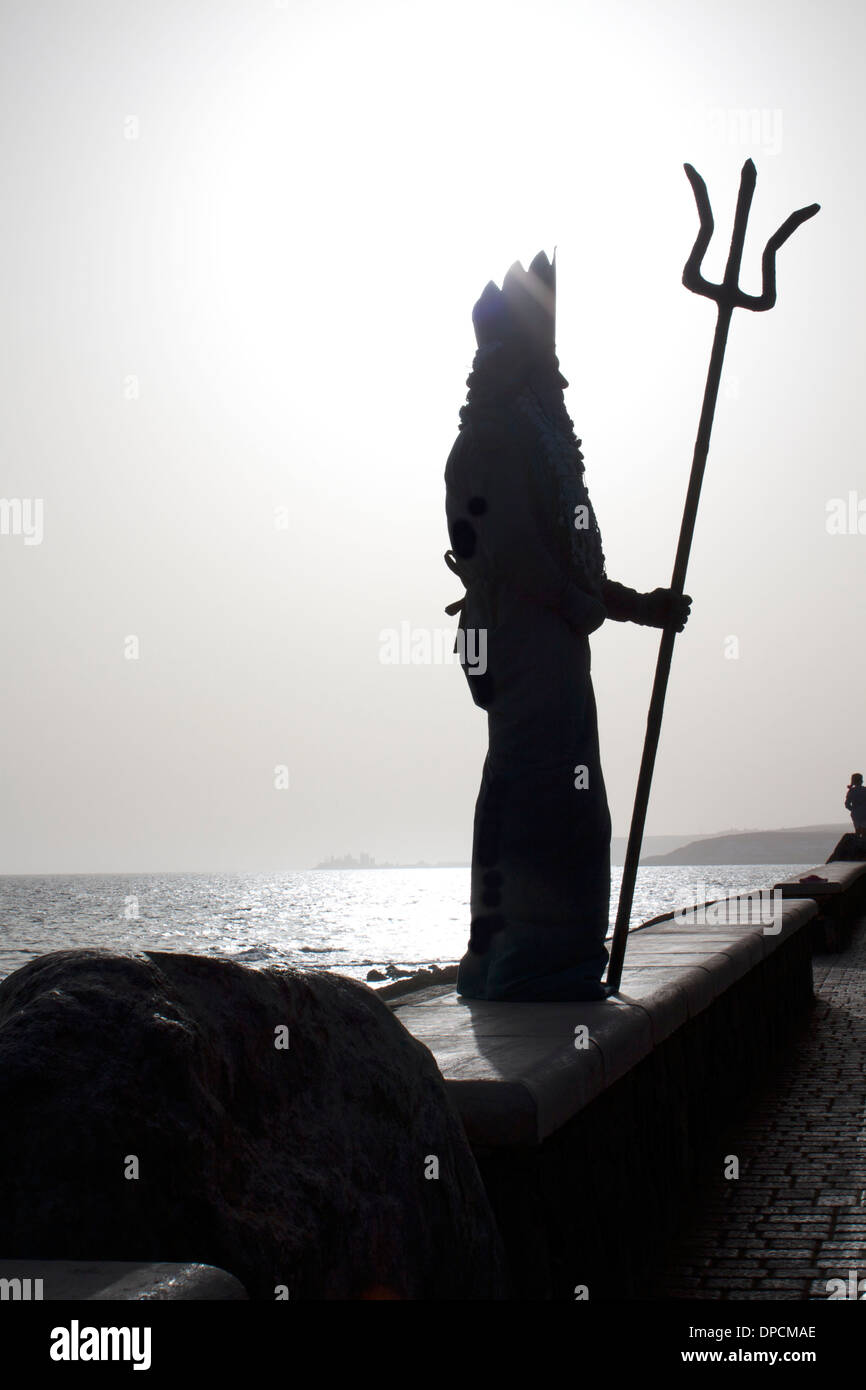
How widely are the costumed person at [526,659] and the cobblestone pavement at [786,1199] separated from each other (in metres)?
0.99

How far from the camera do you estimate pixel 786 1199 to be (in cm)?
451

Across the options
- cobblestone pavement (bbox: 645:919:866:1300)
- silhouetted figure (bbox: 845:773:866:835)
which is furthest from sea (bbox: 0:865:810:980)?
cobblestone pavement (bbox: 645:919:866:1300)

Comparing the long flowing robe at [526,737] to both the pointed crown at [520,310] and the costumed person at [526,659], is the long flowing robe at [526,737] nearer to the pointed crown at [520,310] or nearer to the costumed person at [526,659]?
the costumed person at [526,659]

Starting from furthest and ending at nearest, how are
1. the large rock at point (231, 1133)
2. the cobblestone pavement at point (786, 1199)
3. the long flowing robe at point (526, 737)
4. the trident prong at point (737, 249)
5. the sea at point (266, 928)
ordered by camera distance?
the sea at point (266, 928), the trident prong at point (737, 249), the long flowing robe at point (526, 737), the cobblestone pavement at point (786, 1199), the large rock at point (231, 1133)

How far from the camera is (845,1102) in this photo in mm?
5926

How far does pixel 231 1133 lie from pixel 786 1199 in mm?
3254

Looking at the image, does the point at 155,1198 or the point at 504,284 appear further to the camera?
the point at 504,284

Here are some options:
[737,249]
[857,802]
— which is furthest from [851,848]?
[737,249]

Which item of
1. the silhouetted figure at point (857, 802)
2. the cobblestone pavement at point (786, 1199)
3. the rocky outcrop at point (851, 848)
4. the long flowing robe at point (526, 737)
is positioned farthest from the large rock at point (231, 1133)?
the silhouetted figure at point (857, 802)

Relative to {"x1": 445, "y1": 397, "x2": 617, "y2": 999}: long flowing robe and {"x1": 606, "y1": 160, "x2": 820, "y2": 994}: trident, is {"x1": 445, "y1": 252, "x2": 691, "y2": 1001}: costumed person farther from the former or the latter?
{"x1": 606, "y1": 160, "x2": 820, "y2": 994}: trident

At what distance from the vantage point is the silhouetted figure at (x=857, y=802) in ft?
85.3
